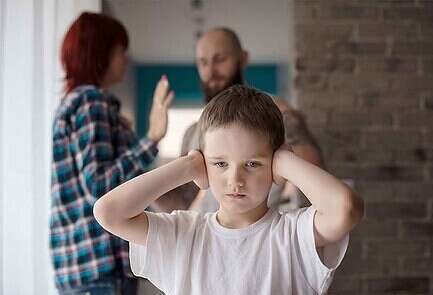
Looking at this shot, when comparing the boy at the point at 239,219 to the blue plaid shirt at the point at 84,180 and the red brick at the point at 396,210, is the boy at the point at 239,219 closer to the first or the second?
the blue plaid shirt at the point at 84,180

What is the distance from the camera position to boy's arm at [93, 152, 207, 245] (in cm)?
94

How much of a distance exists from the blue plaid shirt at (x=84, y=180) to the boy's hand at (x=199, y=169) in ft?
1.54

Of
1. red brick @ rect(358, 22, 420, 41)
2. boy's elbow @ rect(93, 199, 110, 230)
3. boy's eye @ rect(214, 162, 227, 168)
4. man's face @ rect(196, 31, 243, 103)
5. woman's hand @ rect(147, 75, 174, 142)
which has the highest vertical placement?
red brick @ rect(358, 22, 420, 41)

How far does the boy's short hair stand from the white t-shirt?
0.12m

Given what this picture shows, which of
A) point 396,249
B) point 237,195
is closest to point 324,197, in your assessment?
point 237,195

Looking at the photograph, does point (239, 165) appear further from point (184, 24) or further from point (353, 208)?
point (184, 24)

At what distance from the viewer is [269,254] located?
0.95m

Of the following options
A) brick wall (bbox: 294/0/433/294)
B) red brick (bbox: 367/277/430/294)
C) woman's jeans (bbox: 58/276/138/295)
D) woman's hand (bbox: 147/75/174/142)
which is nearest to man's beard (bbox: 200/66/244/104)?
woman's hand (bbox: 147/75/174/142)

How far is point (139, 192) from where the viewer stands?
938 mm

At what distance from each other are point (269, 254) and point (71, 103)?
0.66 m

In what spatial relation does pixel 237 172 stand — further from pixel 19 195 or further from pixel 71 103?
pixel 19 195

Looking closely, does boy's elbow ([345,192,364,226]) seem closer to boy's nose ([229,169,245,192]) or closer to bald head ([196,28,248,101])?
boy's nose ([229,169,245,192])

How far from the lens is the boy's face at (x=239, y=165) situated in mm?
917

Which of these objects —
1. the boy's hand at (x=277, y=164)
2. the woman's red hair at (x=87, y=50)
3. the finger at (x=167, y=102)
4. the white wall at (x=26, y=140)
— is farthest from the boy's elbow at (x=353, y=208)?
the white wall at (x=26, y=140)
